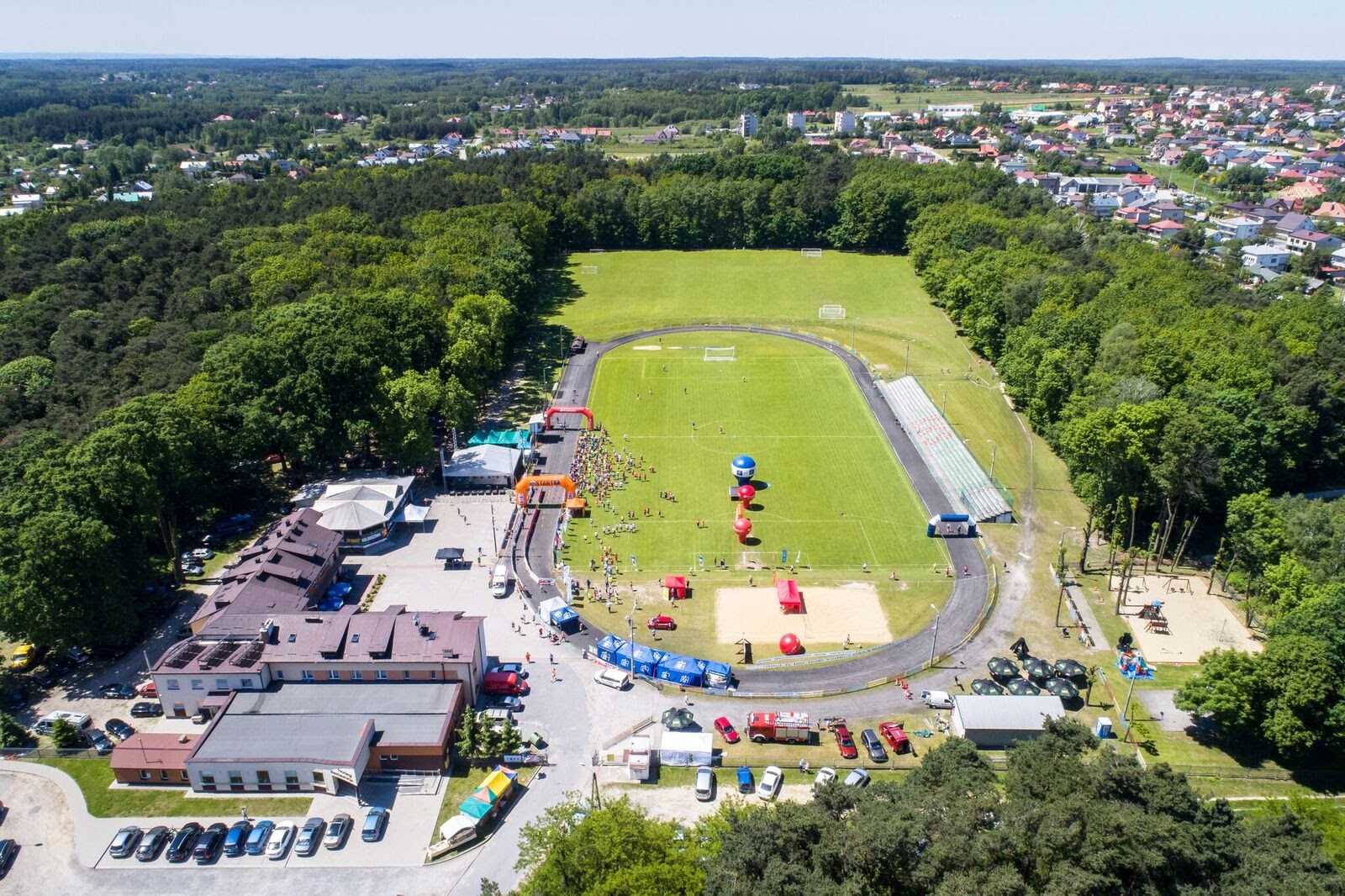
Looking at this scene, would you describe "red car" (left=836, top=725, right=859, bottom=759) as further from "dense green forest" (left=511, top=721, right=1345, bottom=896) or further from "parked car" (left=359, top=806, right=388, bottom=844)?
"parked car" (left=359, top=806, right=388, bottom=844)

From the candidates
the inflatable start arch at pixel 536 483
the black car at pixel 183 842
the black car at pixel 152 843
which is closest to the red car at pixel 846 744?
the inflatable start arch at pixel 536 483

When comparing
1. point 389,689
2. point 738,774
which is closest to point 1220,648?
point 738,774

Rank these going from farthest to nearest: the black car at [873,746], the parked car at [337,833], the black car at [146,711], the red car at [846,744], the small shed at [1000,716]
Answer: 1. the black car at [146,711]
2. the small shed at [1000,716]
3. the red car at [846,744]
4. the black car at [873,746]
5. the parked car at [337,833]

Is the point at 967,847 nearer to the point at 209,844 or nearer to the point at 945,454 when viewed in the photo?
the point at 209,844

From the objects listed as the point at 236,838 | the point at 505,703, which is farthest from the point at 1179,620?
the point at 236,838

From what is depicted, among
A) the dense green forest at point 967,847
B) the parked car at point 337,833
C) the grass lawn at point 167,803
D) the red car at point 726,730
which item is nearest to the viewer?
the dense green forest at point 967,847

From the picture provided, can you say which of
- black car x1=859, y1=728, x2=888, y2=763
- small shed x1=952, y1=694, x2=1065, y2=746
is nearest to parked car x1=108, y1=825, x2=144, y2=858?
black car x1=859, y1=728, x2=888, y2=763

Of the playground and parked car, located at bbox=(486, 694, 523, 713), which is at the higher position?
the playground

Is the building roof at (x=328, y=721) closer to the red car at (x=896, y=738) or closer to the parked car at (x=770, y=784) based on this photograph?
the parked car at (x=770, y=784)
